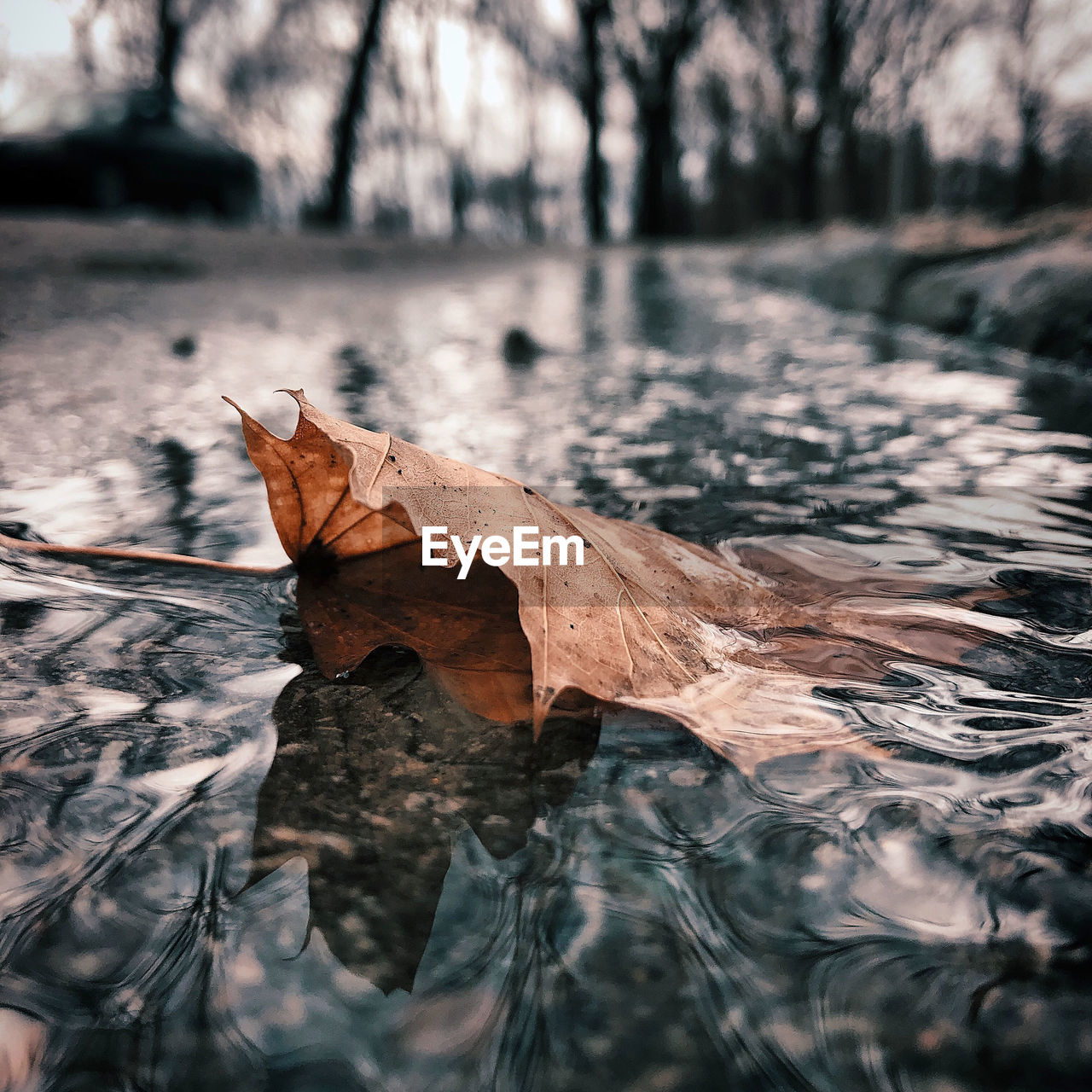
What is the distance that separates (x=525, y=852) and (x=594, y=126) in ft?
42.4

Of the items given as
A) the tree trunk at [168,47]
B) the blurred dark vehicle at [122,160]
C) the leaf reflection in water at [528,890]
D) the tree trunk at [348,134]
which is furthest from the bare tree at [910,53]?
the leaf reflection in water at [528,890]

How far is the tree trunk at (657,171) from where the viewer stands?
12148 mm

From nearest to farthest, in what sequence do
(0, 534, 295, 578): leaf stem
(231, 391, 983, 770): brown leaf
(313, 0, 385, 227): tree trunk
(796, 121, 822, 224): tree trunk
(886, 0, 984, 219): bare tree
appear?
(231, 391, 983, 770): brown leaf → (0, 534, 295, 578): leaf stem → (313, 0, 385, 227): tree trunk → (796, 121, 822, 224): tree trunk → (886, 0, 984, 219): bare tree

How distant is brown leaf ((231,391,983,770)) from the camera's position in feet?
1.71

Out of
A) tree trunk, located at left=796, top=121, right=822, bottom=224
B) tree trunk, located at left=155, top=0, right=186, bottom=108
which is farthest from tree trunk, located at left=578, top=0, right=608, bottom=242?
tree trunk, located at left=155, top=0, right=186, bottom=108

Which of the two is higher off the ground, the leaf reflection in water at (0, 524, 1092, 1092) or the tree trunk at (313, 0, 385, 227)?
the tree trunk at (313, 0, 385, 227)

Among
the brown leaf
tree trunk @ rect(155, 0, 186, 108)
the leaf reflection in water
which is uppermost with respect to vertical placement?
tree trunk @ rect(155, 0, 186, 108)

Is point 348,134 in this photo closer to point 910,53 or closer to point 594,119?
point 594,119

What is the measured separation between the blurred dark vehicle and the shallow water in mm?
7885

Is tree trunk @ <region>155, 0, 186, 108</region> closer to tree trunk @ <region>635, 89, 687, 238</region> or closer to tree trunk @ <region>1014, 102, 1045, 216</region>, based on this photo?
tree trunk @ <region>635, 89, 687, 238</region>

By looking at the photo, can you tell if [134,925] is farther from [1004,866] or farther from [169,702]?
[1004,866]

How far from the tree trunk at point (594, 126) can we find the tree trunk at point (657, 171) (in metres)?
0.77

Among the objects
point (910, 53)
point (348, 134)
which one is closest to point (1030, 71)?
point (910, 53)

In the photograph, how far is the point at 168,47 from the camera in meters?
9.33
